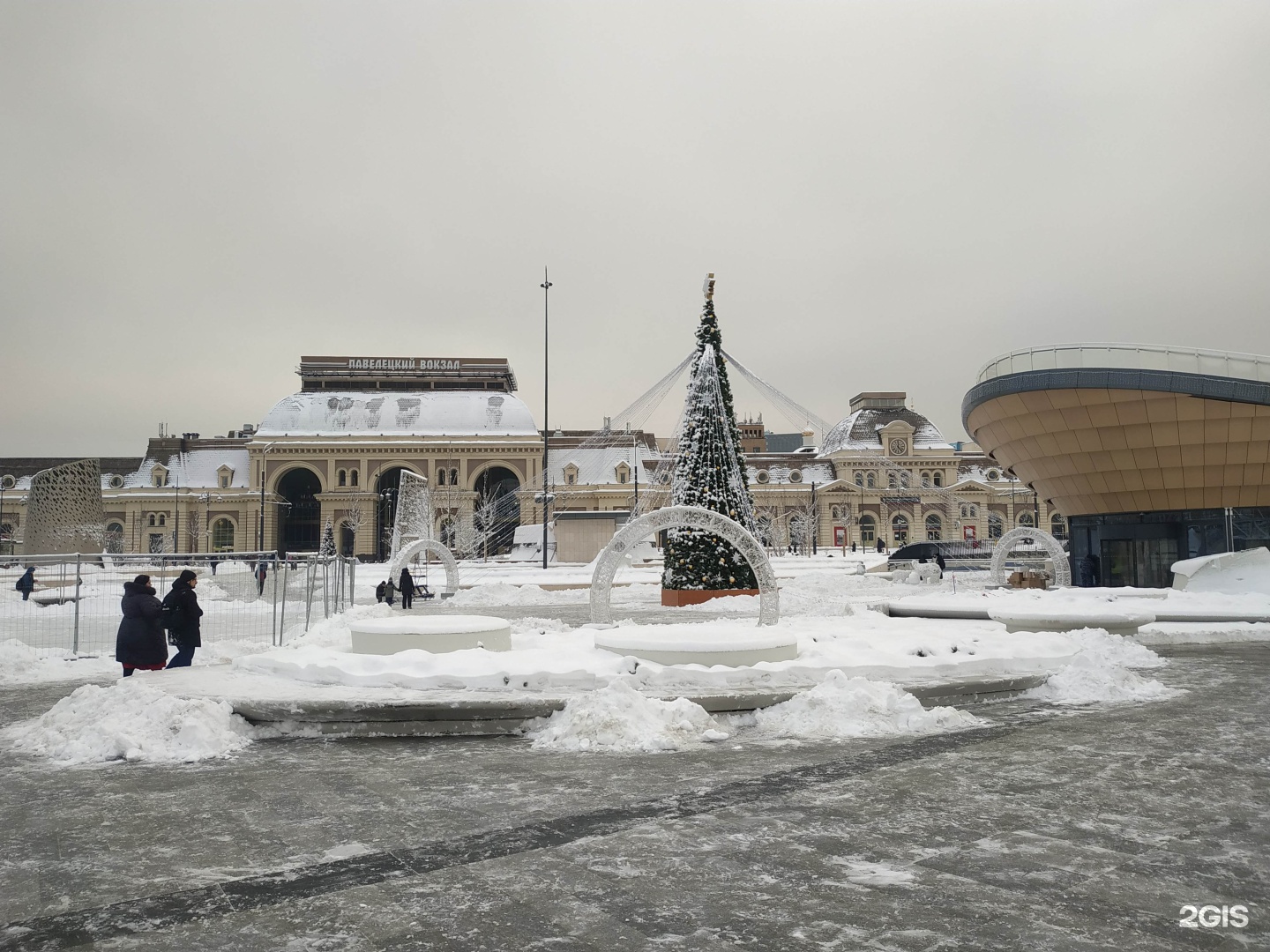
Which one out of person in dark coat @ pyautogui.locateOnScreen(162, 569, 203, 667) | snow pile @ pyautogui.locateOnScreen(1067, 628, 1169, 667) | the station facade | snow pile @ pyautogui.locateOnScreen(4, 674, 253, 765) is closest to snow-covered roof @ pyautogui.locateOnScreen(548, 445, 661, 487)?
the station facade

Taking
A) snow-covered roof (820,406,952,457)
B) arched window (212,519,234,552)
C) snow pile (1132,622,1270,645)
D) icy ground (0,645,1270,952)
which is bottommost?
snow pile (1132,622,1270,645)

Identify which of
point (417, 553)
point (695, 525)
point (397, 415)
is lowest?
point (417, 553)

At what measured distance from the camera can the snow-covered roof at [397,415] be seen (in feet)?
316

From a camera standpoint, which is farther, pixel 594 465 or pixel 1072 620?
pixel 594 465

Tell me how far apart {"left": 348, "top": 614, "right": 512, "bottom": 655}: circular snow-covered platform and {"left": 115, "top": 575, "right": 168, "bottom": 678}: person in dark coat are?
7.80 ft

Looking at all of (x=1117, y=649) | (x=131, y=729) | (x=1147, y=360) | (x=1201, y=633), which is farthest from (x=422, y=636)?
(x=1147, y=360)

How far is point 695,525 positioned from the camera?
16250 mm

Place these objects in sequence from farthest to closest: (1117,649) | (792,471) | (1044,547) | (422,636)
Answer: (792,471) → (1044,547) → (1117,649) → (422,636)

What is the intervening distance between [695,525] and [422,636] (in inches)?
215

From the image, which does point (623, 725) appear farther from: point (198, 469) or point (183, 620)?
point (198, 469)

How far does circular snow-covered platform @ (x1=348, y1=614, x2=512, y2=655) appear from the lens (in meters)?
12.5

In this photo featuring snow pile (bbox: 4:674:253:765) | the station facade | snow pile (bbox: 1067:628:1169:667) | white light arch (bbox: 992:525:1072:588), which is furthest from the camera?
the station facade

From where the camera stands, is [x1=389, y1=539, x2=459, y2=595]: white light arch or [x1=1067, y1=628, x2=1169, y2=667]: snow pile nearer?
[x1=1067, y1=628, x2=1169, y2=667]: snow pile

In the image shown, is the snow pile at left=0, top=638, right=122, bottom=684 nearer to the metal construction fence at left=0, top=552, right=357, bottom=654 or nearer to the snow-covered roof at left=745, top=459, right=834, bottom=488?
the metal construction fence at left=0, top=552, right=357, bottom=654
